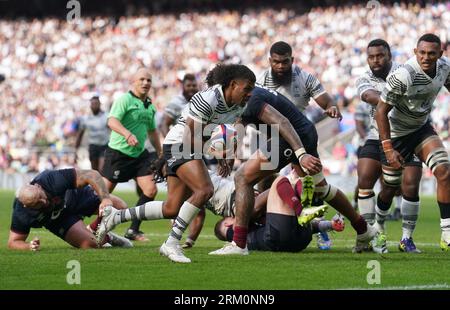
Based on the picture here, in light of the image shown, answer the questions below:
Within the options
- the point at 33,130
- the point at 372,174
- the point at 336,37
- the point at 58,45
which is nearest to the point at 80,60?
the point at 58,45

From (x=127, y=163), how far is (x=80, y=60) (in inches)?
Result: 1152

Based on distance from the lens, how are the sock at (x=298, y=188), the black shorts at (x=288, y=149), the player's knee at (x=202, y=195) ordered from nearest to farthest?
the player's knee at (x=202, y=195) < the black shorts at (x=288, y=149) < the sock at (x=298, y=188)

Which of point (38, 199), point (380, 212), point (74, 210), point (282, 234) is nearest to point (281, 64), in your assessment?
point (380, 212)

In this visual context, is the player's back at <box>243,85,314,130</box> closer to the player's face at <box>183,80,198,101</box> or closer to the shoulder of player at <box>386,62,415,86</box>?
the shoulder of player at <box>386,62,415,86</box>

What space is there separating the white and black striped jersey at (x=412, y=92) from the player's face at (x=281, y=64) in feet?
6.00

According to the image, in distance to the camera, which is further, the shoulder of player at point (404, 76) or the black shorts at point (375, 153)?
the black shorts at point (375, 153)

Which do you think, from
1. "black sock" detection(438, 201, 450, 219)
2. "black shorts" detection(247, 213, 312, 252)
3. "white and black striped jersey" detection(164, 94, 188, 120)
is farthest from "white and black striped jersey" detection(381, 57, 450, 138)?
"white and black striped jersey" detection(164, 94, 188, 120)

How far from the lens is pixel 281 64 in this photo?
12.0 metres

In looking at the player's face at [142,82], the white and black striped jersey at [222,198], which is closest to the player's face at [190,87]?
the player's face at [142,82]

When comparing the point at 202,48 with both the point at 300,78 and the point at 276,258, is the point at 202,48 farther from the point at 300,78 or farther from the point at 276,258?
the point at 276,258

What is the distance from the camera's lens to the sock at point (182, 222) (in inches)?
369

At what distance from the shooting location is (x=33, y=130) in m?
37.6

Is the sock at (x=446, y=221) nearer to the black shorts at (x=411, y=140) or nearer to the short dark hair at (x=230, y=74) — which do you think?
the black shorts at (x=411, y=140)

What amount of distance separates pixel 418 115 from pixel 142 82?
188 inches
